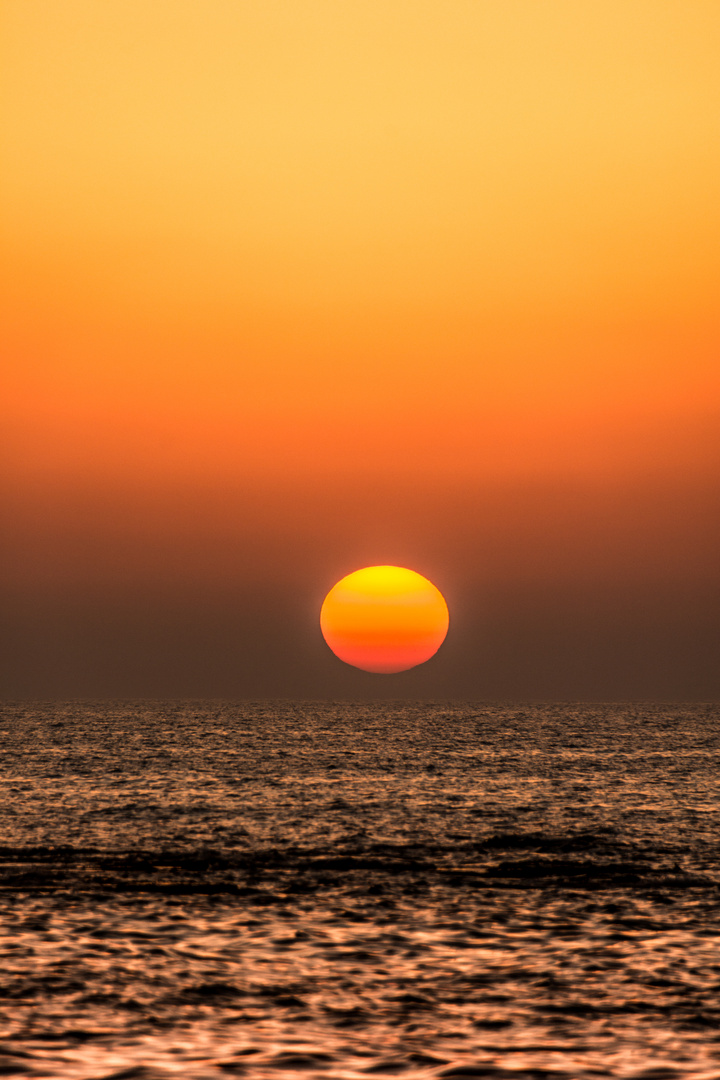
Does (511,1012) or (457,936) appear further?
(457,936)

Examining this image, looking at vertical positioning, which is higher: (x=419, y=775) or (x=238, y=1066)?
(x=238, y=1066)

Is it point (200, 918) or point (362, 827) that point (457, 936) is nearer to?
point (200, 918)

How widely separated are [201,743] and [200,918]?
99.4 metres

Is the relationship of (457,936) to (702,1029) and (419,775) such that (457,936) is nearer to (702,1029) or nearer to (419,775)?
(702,1029)

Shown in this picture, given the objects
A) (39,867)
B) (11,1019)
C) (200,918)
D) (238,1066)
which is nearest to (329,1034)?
(238,1066)

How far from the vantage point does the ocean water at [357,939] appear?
1537 cm

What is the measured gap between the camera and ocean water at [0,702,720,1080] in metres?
15.4

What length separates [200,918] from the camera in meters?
24.6

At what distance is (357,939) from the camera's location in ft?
73.7

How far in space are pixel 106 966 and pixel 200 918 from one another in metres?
4.69

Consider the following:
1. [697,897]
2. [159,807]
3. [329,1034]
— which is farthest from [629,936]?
[159,807]

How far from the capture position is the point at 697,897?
2761 cm

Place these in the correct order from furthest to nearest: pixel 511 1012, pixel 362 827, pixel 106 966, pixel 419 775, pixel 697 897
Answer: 1. pixel 419 775
2. pixel 362 827
3. pixel 697 897
4. pixel 106 966
5. pixel 511 1012

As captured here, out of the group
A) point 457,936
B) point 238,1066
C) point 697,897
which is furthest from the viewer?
point 697,897
